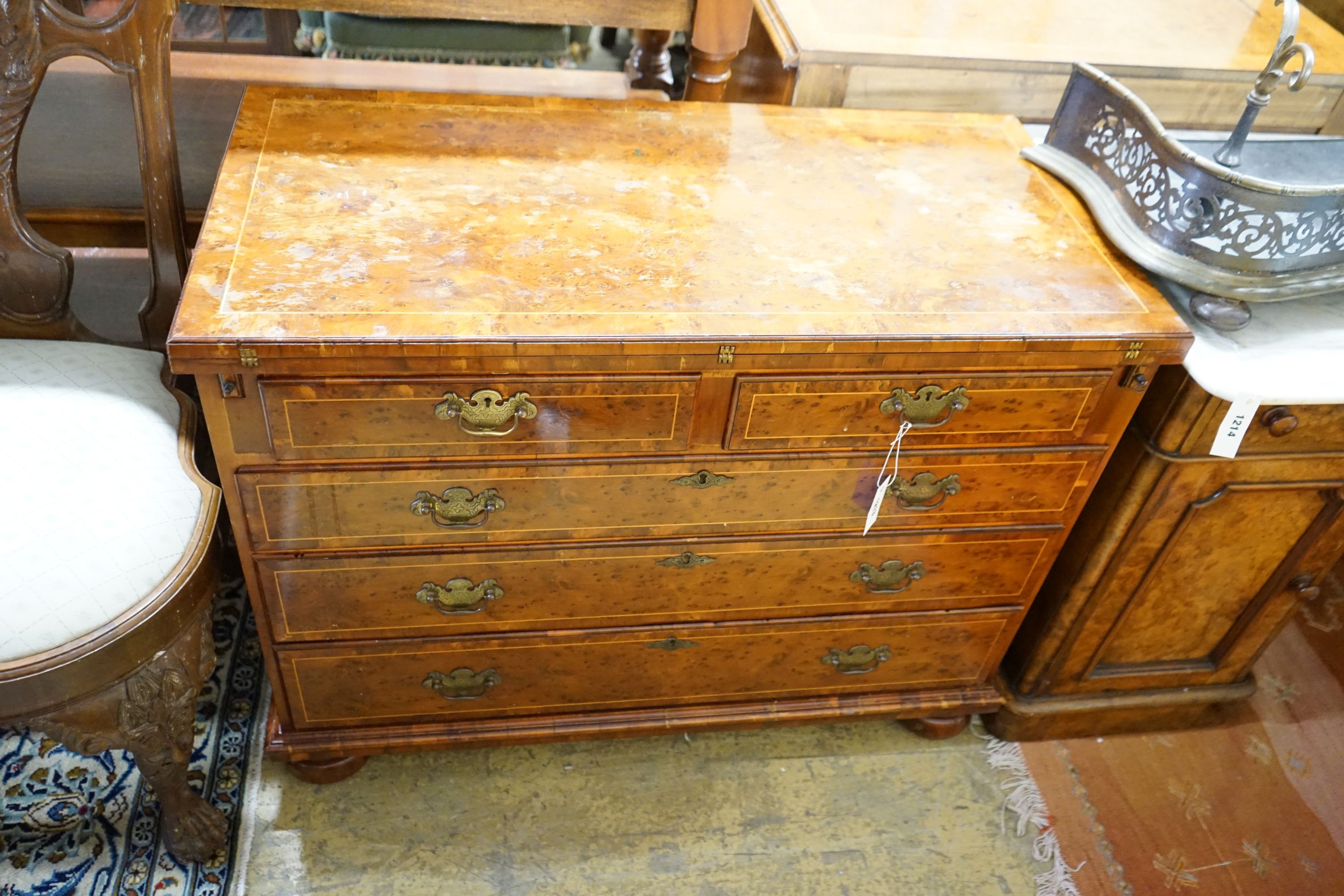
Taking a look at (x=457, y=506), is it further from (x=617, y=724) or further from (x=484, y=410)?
(x=617, y=724)

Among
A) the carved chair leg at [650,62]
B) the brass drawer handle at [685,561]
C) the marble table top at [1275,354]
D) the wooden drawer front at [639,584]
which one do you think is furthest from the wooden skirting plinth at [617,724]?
the carved chair leg at [650,62]

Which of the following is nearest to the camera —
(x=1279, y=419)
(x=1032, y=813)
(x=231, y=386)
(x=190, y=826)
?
(x=231, y=386)

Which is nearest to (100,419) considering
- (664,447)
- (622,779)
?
(664,447)

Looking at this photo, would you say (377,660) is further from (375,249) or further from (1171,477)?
(1171,477)

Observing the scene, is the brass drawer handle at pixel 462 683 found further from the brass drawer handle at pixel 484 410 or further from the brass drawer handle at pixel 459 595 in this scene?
the brass drawer handle at pixel 484 410

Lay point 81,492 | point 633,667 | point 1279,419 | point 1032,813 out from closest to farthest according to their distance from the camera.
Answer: point 81,492, point 1279,419, point 633,667, point 1032,813

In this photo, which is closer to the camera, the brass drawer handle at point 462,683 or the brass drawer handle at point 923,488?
the brass drawer handle at point 923,488

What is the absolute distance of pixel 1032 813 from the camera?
5.74 ft

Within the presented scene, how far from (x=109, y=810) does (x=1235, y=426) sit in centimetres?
175

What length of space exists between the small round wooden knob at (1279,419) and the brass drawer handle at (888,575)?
19.7 inches

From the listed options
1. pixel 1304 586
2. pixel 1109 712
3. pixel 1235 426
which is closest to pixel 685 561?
pixel 1235 426

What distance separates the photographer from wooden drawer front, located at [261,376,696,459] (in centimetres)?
114

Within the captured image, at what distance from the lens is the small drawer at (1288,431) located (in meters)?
1.36

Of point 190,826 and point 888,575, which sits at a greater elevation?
point 888,575
